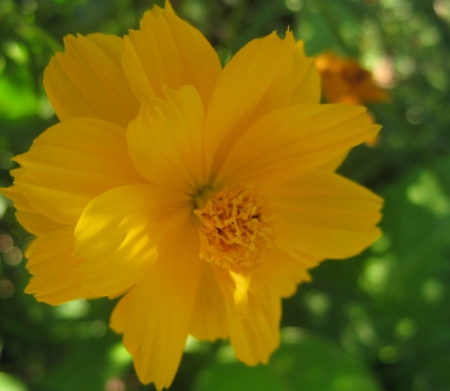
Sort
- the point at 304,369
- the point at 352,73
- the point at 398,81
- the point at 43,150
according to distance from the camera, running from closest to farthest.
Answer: the point at 43,150 < the point at 352,73 < the point at 304,369 < the point at 398,81

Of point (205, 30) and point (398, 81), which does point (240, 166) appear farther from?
point (398, 81)

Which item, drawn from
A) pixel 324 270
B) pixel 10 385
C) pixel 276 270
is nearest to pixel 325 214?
pixel 276 270

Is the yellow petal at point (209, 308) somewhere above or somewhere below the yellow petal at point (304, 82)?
below

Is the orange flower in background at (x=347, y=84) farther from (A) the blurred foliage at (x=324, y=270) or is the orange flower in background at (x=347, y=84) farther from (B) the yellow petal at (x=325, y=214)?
(B) the yellow petal at (x=325, y=214)

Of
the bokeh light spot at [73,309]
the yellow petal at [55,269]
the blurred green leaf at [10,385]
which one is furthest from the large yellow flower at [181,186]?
the bokeh light spot at [73,309]

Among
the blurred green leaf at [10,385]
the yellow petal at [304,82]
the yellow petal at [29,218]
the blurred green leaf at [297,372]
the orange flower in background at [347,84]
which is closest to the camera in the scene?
the yellow petal at [29,218]

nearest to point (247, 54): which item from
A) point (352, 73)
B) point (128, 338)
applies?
point (128, 338)

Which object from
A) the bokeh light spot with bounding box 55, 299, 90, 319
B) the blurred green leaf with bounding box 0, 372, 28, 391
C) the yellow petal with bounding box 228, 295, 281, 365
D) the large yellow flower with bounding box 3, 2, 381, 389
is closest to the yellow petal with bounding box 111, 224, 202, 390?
the large yellow flower with bounding box 3, 2, 381, 389
